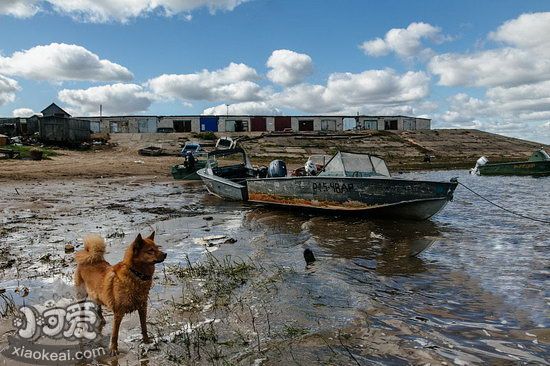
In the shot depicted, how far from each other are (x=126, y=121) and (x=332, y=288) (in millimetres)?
63422

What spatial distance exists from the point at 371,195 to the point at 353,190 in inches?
23.1

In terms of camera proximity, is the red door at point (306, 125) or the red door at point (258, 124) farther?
the red door at point (306, 125)

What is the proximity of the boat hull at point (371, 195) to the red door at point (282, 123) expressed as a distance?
181ft

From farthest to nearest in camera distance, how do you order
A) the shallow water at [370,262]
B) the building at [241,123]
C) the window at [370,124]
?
the window at [370,124], the building at [241,123], the shallow water at [370,262]

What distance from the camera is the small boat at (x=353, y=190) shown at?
12352 mm

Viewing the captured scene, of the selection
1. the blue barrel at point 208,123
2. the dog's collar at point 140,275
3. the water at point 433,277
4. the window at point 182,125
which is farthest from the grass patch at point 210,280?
the blue barrel at point 208,123

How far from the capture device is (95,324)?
5090 mm

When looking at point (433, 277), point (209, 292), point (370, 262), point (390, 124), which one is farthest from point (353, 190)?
point (390, 124)

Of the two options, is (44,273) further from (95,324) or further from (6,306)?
(95,324)

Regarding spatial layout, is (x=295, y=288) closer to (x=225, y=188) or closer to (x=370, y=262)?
(x=370, y=262)

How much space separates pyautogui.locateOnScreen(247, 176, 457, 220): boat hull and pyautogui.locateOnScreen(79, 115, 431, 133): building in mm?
52195

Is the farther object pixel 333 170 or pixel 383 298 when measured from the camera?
pixel 333 170

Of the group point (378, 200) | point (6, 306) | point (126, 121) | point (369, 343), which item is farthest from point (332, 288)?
point (126, 121)

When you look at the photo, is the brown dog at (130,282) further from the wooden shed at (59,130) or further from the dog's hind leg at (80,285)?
the wooden shed at (59,130)
